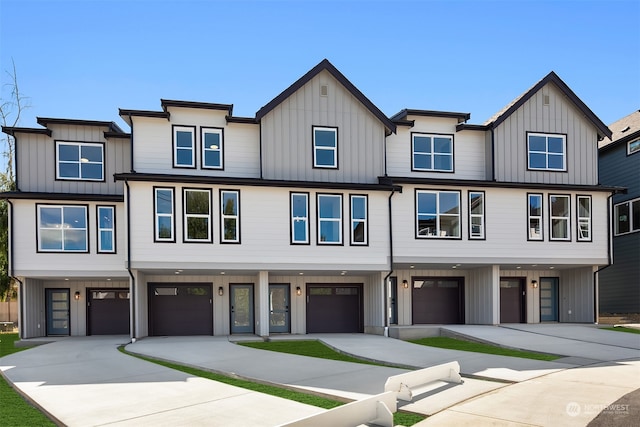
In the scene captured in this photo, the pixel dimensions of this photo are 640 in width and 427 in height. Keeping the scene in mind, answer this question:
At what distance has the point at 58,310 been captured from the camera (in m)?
21.3

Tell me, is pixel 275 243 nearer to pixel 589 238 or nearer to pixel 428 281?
pixel 428 281

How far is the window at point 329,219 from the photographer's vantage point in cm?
1946

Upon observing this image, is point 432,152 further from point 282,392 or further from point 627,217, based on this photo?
point 282,392

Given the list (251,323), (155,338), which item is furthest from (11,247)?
(251,323)

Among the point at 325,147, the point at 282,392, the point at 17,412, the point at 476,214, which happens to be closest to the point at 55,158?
the point at 325,147

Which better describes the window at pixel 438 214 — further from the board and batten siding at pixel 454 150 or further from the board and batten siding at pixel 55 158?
the board and batten siding at pixel 55 158

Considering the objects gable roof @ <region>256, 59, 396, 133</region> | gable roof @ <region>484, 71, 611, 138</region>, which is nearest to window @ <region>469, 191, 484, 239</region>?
gable roof @ <region>484, 71, 611, 138</region>

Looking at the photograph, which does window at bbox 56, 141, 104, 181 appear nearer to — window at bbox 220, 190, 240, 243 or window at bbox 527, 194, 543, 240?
window at bbox 220, 190, 240, 243

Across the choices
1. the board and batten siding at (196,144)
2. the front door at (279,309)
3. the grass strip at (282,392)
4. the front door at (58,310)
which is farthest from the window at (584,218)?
the front door at (58,310)

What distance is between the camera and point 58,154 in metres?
20.8

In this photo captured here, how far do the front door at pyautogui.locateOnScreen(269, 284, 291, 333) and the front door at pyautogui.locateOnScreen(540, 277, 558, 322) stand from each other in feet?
36.3

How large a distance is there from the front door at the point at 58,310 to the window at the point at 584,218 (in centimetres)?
2057

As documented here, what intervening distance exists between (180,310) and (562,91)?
17779mm

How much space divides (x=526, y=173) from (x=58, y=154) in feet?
60.8
